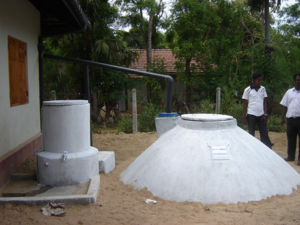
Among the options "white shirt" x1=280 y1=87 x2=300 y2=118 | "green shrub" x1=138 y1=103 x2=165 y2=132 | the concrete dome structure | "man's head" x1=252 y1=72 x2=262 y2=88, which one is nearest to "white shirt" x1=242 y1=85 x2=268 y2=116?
"man's head" x1=252 y1=72 x2=262 y2=88

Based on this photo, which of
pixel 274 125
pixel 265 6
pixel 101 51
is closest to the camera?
pixel 274 125

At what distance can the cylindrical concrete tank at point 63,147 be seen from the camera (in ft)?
14.0

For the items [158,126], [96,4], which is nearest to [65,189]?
[158,126]

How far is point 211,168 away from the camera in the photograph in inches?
149

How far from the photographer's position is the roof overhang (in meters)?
5.42

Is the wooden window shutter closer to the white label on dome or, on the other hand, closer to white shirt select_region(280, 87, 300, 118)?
the white label on dome

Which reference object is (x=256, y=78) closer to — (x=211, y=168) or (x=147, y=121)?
(x=211, y=168)

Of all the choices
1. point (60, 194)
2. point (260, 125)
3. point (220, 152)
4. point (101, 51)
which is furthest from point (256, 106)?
point (101, 51)

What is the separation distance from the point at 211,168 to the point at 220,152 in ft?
0.90

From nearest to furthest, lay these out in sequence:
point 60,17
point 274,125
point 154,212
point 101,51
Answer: point 154,212, point 60,17, point 274,125, point 101,51

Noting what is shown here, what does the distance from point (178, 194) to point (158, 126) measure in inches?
69.3

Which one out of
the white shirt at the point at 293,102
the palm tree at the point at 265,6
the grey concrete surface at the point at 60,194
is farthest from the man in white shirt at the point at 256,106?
the palm tree at the point at 265,6

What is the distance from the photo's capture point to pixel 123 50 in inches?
506

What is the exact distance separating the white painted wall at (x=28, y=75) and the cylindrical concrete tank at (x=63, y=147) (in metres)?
0.72
